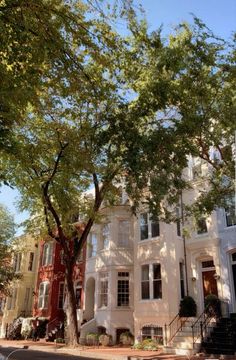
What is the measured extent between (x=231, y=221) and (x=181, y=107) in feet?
33.5

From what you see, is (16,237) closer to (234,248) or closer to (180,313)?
(180,313)

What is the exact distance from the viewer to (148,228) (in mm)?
24562

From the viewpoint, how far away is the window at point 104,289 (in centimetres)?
2588

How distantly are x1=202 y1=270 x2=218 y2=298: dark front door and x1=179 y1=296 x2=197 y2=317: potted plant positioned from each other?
46.3 inches

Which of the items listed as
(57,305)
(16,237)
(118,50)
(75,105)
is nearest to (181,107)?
(118,50)

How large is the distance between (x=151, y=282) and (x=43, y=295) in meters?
14.2

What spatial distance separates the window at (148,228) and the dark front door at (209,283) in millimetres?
3936

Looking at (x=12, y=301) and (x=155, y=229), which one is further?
(x=12, y=301)

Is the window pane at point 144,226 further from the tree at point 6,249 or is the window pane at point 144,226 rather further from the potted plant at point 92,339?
the tree at point 6,249

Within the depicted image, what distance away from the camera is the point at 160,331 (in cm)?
2150

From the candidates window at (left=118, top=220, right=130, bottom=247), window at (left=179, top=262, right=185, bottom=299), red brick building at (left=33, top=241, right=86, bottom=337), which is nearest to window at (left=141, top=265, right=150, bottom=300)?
window at (left=179, top=262, right=185, bottom=299)

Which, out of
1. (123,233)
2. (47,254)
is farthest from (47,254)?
(123,233)

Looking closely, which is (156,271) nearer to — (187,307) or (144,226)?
(187,307)

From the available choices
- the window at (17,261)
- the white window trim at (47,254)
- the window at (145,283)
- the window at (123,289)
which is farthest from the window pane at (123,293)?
the window at (17,261)
